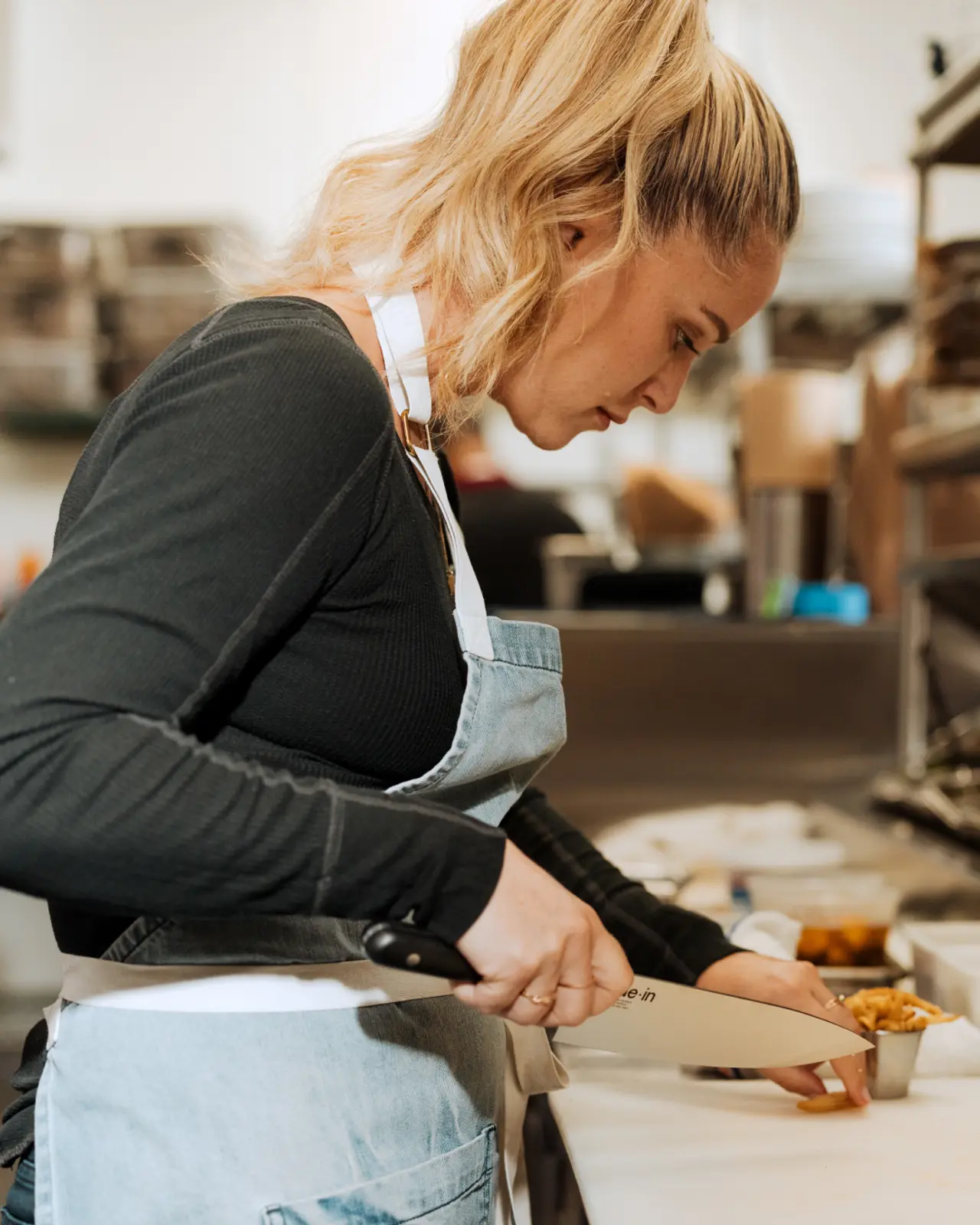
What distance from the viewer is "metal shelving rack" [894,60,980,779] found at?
78.2 inches

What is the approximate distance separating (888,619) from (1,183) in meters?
2.89

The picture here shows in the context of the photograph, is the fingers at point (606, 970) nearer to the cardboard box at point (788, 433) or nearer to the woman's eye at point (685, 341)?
the woman's eye at point (685, 341)

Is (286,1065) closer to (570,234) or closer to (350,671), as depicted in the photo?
(350,671)

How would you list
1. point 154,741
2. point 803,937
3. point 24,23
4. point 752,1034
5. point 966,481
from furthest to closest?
1. point 24,23
2. point 966,481
3. point 803,937
4. point 752,1034
5. point 154,741

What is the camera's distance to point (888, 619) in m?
2.39

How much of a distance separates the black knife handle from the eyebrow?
19.7 inches

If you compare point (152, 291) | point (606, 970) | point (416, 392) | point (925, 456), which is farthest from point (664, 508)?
point (606, 970)

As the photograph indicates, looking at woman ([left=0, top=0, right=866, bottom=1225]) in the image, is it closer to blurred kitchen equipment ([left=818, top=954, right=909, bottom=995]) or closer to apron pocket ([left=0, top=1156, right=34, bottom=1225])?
apron pocket ([left=0, top=1156, right=34, bottom=1225])

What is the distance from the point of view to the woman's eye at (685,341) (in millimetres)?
922

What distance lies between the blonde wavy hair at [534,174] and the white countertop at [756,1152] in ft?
1.76

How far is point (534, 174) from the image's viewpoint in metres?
0.77

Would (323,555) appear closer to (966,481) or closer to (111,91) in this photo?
(966,481)

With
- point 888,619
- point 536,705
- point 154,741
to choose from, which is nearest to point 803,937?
point 536,705

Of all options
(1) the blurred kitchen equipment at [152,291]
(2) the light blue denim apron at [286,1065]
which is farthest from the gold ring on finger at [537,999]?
(1) the blurred kitchen equipment at [152,291]
